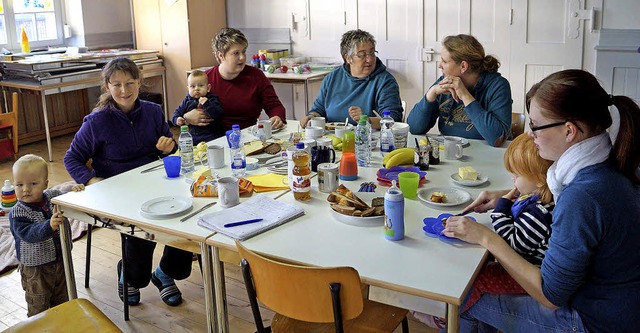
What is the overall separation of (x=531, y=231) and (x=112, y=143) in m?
1.95

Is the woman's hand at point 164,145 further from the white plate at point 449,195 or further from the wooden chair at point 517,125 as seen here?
the wooden chair at point 517,125

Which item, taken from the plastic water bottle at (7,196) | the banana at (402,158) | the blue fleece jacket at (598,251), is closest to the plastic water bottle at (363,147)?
the banana at (402,158)

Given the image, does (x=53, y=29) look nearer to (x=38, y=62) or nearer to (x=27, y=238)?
(x=38, y=62)

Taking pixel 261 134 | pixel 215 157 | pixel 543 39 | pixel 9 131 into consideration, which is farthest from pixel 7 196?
pixel 543 39

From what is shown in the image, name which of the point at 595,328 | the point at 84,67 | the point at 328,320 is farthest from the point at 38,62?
the point at 595,328

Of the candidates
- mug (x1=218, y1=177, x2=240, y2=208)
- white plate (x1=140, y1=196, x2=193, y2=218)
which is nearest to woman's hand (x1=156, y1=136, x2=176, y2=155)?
white plate (x1=140, y1=196, x2=193, y2=218)

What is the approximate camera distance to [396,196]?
1.72 metres

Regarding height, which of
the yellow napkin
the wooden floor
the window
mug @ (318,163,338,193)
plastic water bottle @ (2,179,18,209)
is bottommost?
the wooden floor

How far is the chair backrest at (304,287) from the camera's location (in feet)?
4.94

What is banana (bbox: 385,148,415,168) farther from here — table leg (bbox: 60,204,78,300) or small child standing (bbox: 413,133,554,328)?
table leg (bbox: 60,204,78,300)

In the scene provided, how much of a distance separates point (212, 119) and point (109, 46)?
143 inches

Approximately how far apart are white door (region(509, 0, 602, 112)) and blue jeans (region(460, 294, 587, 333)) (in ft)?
11.8

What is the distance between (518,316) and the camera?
5.60 feet

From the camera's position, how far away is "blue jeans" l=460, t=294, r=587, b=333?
163 centimetres
